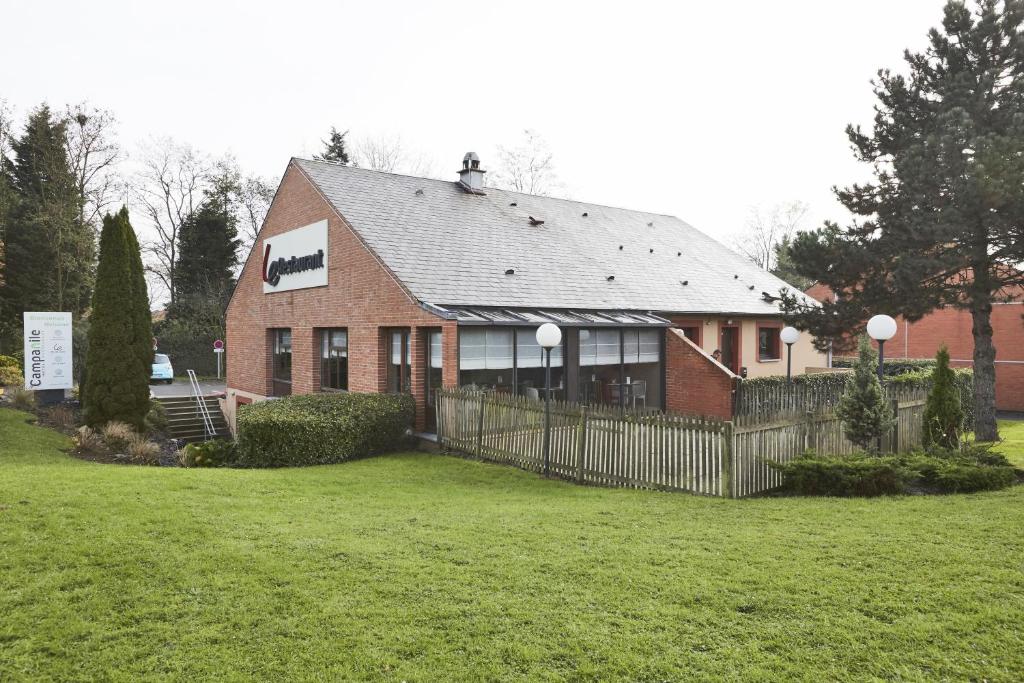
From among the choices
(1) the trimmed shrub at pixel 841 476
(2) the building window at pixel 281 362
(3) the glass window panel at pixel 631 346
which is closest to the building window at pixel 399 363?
(2) the building window at pixel 281 362

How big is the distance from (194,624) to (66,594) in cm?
119

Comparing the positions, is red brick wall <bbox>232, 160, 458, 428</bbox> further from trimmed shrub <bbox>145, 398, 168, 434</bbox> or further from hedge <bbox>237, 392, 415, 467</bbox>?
trimmed shrub <bbox>145, 398, 168, 434</bbox>

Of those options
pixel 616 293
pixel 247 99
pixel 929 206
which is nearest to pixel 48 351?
pixel 247 99

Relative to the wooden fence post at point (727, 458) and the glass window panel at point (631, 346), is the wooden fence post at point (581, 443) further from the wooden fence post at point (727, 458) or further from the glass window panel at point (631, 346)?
the glass window panel at point (631, 346)

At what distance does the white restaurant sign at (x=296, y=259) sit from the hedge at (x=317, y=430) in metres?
5.08

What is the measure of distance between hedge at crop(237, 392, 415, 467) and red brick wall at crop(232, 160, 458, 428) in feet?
3.88

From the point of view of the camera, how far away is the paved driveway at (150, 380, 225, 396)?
2599 centimetres

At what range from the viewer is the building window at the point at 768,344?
22.6 meters

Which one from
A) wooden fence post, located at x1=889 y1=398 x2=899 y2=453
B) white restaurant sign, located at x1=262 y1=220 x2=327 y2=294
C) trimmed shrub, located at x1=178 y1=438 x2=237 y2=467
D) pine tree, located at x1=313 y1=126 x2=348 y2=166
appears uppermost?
pine tree, located at x1=313 y1=126 x2=348 y2=166

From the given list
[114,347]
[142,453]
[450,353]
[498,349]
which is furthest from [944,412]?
[114,347]

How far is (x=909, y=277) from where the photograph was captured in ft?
44.4

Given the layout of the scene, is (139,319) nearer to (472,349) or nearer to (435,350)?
(435,350)

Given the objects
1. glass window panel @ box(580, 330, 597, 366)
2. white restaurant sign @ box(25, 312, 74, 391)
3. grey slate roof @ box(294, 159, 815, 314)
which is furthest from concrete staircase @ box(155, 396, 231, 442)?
glass window panel @ box(580, 330, 597, 366)

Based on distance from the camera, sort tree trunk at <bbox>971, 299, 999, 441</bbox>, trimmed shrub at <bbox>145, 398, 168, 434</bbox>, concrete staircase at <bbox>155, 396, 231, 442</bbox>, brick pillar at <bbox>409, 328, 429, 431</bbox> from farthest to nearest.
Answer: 1. concrete staircase at <bbox>155, 396, 231, 442</bbox>
2. trimmed shrub at <bbox>145, 398, 168, 434</bbox>
3. tree trunk at <bbox>971, 299, 999, 441</bbox>
4. brick pillar at <bbox>409, 328, 429, 431</bbox>
